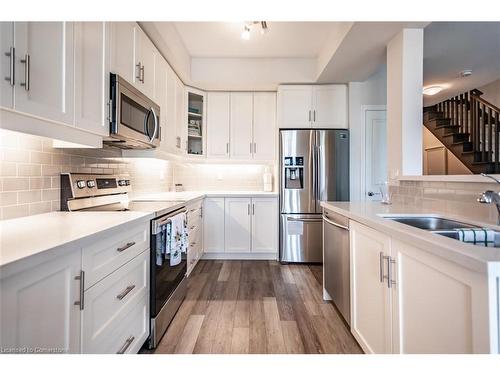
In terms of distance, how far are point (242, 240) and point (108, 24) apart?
2711 millimetres

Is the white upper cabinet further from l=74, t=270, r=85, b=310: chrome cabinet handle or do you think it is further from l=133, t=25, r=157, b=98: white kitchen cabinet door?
l=74, t=270, r=85, b=310: chrome cabinet handle

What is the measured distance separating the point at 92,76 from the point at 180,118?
1.88 m

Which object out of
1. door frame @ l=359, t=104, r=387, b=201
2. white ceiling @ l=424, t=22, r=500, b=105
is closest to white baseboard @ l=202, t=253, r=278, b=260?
door frame @ l=359, t=104, r=387, b=201

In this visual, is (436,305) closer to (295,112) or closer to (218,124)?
(295,112)

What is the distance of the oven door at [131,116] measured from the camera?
5.27 ft

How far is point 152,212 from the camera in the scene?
63.1 inches

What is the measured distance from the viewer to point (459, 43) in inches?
115

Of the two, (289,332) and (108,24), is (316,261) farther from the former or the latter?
(108,24)

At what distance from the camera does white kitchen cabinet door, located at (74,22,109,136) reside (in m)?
1.31

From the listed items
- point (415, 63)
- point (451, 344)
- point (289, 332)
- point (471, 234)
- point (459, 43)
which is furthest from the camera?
point (459, 43)

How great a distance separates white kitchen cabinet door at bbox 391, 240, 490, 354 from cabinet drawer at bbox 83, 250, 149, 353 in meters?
1.32

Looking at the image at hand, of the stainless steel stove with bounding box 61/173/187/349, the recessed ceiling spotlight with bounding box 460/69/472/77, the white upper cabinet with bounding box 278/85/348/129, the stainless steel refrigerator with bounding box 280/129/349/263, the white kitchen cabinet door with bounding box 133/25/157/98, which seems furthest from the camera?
the recessed ceiling spotlight with bounding box 460/69/472/77

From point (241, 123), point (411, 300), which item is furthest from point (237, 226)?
point (411, 300)
